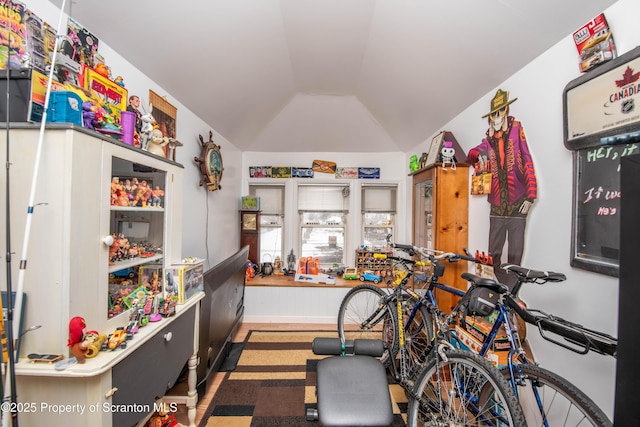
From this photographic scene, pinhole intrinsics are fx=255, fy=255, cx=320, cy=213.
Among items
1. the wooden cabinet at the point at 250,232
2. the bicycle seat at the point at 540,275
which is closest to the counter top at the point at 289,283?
the wooden cabinet at the point at 250,232

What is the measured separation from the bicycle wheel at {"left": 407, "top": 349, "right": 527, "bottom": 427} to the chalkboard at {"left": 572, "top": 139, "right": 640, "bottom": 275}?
0.67 meters

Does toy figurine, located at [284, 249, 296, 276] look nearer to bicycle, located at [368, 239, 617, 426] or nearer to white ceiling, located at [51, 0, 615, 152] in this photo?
white ceiling, located at [51, 0, 615, 152]

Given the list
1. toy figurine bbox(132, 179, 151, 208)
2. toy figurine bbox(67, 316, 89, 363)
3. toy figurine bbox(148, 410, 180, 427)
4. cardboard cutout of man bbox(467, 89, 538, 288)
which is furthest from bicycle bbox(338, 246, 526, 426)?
toy figurine bbox(132, 179, 151, 208)

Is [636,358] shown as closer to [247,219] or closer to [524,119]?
[524,119]

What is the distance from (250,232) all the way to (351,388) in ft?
8.65

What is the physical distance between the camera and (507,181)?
5.34 feet

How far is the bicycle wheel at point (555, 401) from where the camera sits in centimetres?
88

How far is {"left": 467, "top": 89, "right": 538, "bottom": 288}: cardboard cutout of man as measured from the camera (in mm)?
1491

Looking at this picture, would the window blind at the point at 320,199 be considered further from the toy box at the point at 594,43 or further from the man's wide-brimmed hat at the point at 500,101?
the toy box at the point at 594,43

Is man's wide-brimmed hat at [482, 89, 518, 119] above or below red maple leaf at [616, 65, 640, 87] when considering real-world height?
above

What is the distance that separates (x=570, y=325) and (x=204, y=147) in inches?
103

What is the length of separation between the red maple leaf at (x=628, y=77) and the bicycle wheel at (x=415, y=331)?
1441 millimetres

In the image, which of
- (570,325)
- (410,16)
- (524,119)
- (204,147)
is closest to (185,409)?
(204,147)

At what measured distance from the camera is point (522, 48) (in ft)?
4.69
